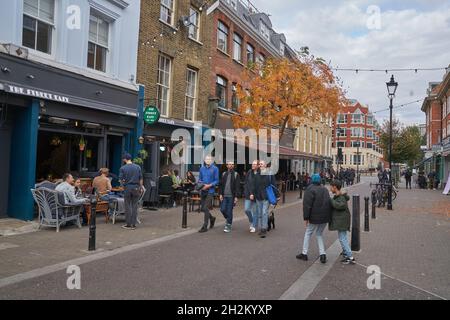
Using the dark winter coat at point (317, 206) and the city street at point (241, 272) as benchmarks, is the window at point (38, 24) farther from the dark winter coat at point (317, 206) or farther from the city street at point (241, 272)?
the dark winter coat at point (317, 206)

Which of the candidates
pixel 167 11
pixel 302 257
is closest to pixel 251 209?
pixel 302 257

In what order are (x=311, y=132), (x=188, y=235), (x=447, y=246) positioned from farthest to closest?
(x=311, y=132) → (x=188, y=235) → (x=447, y=246)

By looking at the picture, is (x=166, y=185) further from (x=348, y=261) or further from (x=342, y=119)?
(x=342, y=119)

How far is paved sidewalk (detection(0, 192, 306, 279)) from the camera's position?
6709 millimetres

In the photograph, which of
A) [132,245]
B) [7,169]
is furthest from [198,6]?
[132,245]

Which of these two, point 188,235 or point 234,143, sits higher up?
point 234,143

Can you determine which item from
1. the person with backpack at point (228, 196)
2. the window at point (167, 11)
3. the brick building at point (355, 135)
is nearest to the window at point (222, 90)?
the window at point (167, 11)

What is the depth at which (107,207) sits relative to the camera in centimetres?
1109

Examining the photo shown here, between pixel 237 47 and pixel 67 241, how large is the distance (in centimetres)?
1745

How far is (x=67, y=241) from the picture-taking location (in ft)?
→ 27.5

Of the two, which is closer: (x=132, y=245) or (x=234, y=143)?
(x=132, y=245)

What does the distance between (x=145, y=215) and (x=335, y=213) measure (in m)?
7.08

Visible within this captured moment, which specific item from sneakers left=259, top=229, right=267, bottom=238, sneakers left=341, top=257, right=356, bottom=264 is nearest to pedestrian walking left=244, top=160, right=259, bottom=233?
sneakers left=259, top=229, right=267, bottom=238
